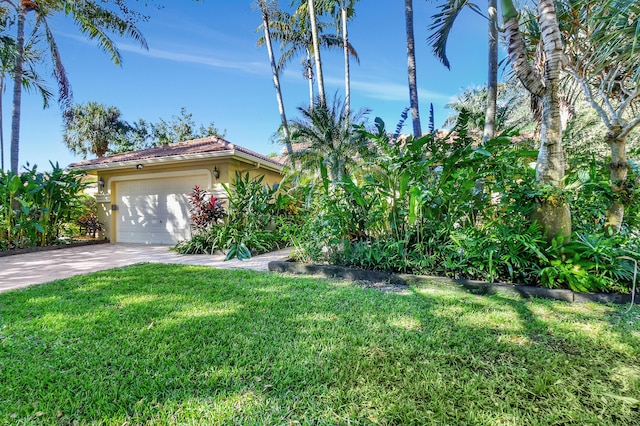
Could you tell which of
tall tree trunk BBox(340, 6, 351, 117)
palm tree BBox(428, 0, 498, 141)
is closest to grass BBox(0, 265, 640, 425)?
palm tree BBox(428, 0, 498, 141)

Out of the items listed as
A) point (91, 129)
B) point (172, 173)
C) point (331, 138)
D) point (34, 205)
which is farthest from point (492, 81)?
point (91, 129)

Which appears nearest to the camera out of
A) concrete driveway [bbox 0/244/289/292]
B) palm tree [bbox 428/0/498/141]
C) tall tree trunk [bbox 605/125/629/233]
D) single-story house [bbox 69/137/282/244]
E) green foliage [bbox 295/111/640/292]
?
green foliage [bbox 295/111/640/292]

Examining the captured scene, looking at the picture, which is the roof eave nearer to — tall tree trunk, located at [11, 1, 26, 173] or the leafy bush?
the leafy bush

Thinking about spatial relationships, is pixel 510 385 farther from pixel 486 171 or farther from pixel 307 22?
pixel 307 22

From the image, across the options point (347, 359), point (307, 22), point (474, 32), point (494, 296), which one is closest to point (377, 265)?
point (494, 296)

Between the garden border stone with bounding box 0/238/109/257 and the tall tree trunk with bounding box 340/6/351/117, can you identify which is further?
the tall tree trunk with bounding box 340/6/351/117

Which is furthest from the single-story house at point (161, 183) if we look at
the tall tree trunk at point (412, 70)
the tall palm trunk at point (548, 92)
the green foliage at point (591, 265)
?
the green foliage at point (591, 265)

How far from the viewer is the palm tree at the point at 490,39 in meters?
5.57

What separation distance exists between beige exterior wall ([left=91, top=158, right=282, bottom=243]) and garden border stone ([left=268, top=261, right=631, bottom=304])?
4.52 metres

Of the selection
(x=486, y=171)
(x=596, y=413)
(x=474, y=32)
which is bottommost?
(x=596, y=413)

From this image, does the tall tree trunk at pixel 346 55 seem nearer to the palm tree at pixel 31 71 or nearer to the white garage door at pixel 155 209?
the white garage door at pixel 155 209

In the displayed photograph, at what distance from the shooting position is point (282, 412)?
4.76ft

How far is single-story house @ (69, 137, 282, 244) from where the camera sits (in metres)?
8.38

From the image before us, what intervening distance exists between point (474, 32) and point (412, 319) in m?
8.21
